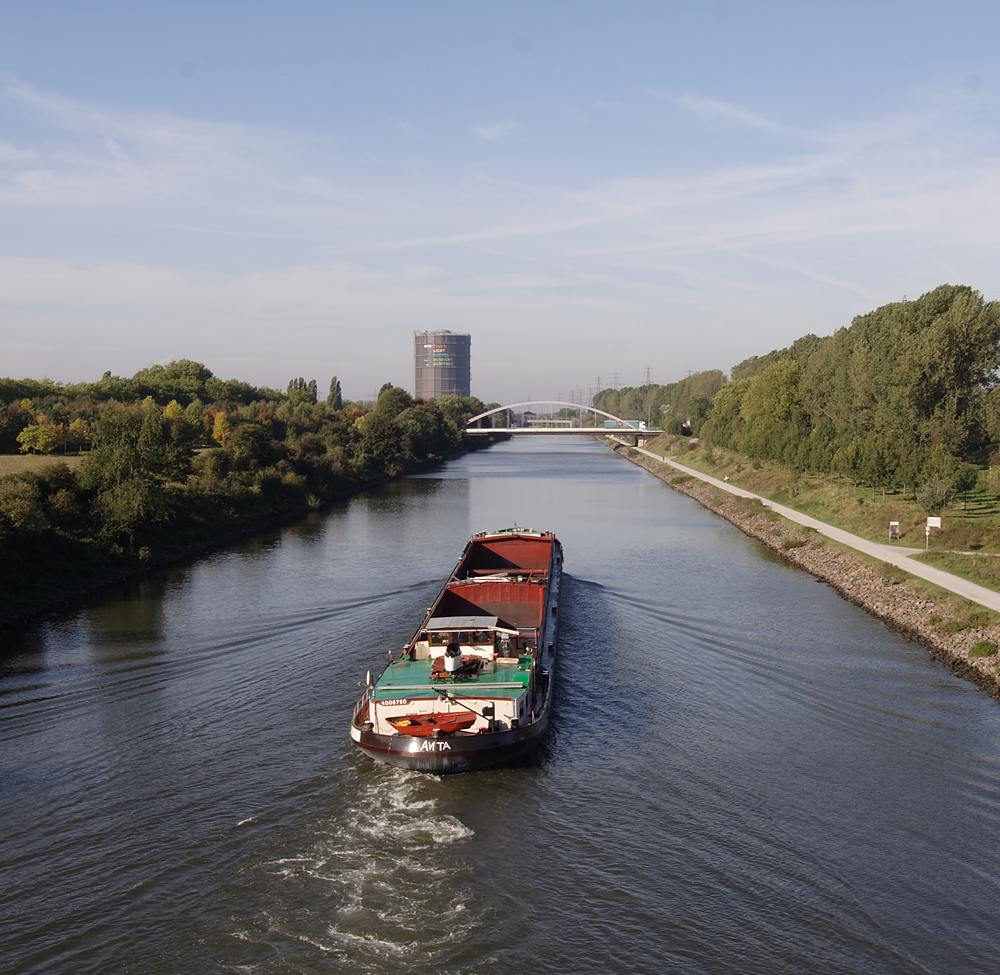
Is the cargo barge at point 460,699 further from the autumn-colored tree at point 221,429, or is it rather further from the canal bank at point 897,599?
the autumn-colored tree at point 221,429

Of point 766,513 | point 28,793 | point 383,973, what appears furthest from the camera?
point 766,513

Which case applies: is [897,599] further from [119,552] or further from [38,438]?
[38,438]

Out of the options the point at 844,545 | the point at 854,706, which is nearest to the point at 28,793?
the point at 854,706

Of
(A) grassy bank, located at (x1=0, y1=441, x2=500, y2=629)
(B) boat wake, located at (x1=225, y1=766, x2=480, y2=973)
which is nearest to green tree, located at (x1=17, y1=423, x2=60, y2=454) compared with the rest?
(A) grassy bank, located at (x1=0, y1=441, x2=500, y2=629)

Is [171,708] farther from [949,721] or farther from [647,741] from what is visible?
[949,721]

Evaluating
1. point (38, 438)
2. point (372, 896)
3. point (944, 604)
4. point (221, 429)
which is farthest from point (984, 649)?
point (221, 429)

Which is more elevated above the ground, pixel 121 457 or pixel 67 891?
pixel 121 457
